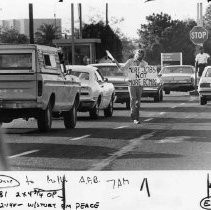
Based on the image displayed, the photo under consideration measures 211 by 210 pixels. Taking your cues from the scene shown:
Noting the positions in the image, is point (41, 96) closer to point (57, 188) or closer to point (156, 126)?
point (156, 126)

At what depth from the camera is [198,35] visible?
5.64 m

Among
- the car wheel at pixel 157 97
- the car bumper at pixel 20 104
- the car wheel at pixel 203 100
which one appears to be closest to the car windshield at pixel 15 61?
the car bumper at pixel 20 104

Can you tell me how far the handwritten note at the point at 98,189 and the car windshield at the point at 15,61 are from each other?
28.9 feet

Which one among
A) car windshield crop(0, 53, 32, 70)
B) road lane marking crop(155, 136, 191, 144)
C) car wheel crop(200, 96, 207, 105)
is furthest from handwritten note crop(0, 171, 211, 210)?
car wheel crop(200, 96, 207, 105)

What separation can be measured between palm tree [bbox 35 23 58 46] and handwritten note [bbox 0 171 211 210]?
4.82 feet

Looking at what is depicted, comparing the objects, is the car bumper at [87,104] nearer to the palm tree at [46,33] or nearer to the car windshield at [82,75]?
the car windshield at [82,75]

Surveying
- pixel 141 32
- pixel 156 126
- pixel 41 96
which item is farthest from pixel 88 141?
pixel 141 32

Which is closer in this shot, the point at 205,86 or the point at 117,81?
the point at 117,81

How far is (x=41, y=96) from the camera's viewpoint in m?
13.5

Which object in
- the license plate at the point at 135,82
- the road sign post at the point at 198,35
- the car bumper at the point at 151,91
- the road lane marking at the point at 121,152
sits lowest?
the car bumper at the point at 151,91

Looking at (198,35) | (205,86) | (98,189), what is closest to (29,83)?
(198,35)

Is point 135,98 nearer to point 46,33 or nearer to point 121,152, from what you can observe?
point 121,152

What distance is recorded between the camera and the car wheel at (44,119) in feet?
45.7

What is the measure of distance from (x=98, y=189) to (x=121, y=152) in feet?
20.6
